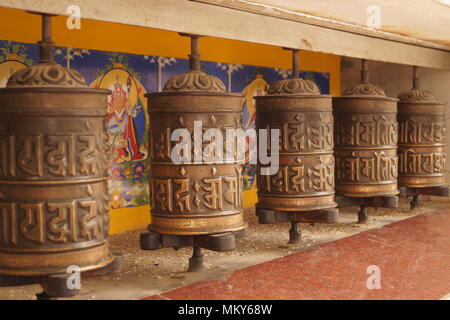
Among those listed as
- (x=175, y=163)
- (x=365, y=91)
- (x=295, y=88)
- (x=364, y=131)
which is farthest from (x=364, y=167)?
(x=175, y=163)

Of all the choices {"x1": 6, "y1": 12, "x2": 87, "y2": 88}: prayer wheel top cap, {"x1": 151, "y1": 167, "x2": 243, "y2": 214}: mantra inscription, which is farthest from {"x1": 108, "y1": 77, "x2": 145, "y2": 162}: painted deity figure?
{"x1": 6, "y1": 12, "x2": 87, "y2": 88}: prayer wheel top cap

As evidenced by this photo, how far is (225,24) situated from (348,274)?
85.1 inches

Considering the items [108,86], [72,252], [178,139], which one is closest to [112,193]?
[108,86]

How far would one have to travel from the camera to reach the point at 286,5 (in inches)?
176

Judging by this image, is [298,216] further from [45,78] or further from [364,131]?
[45,78]

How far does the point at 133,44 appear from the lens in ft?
18.4

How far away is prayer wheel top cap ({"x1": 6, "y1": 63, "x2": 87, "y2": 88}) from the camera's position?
3.15 meters

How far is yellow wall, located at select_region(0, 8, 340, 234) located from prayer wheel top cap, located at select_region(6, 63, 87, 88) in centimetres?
168

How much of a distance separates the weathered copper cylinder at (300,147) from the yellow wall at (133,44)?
5.24ft

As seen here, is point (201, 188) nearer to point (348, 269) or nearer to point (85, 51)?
point (348, 269)

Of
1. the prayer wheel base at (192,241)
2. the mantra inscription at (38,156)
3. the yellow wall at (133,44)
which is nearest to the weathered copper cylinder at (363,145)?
the yellow wall at (133,44)

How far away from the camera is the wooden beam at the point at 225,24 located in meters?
3.42

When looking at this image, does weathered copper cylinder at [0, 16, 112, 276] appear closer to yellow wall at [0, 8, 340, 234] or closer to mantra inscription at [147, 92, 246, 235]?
mantra inscription at [147, 92, 246, 235]

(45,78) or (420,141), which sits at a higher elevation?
(45,78)
